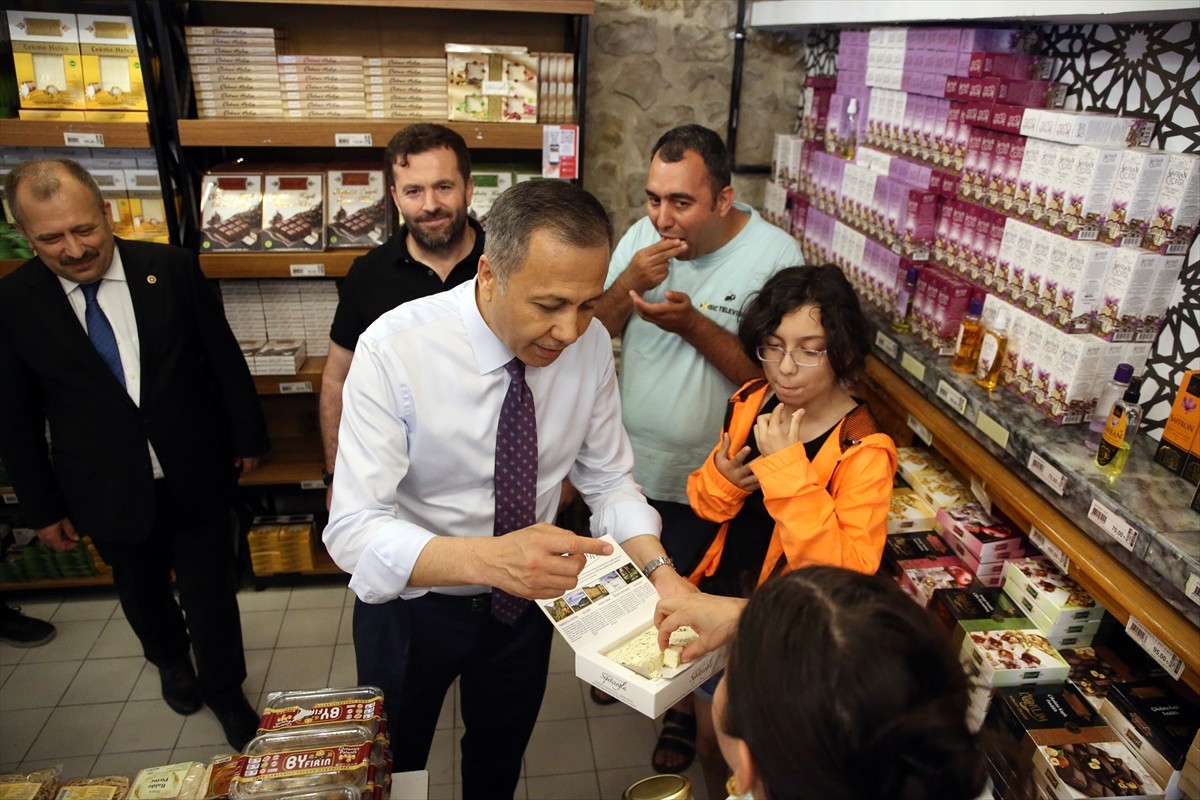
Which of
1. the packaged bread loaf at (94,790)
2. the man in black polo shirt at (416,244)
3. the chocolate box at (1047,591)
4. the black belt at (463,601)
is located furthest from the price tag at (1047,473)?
the packaged bread loaf at (94,790)

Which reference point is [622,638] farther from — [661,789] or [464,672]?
[464,672]

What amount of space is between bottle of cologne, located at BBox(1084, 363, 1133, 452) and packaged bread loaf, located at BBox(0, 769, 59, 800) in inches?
97.1

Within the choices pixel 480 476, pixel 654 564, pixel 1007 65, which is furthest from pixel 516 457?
pixel 1007 65

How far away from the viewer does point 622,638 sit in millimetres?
1627

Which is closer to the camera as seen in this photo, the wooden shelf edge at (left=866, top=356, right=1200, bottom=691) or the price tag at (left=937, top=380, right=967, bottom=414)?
the wooden shelf edge at (left=866, top=356, right=1200, bottom=691)

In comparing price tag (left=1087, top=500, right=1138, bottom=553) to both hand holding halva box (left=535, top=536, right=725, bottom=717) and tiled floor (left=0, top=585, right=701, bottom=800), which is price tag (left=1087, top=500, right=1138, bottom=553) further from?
tiled floor (left=0, top=585, right=701, bottom=800)

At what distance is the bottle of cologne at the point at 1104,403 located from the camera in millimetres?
1950

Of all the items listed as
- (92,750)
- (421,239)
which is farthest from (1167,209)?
(92,750)

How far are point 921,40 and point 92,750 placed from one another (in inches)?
156

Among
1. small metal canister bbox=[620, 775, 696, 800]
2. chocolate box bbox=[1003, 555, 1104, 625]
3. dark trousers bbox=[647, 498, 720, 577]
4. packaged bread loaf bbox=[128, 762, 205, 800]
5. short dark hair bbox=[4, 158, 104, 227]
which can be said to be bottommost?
dark trousers bbox=[647, 498, 720, 577]

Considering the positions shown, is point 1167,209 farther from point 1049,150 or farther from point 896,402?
point 896,402

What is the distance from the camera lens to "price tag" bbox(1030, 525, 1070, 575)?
6.29 feet

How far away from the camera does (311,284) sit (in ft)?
11.7

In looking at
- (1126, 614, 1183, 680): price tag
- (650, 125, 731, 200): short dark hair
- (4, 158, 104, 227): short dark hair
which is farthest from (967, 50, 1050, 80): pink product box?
(4, 158, 104, 227): short dark hair
